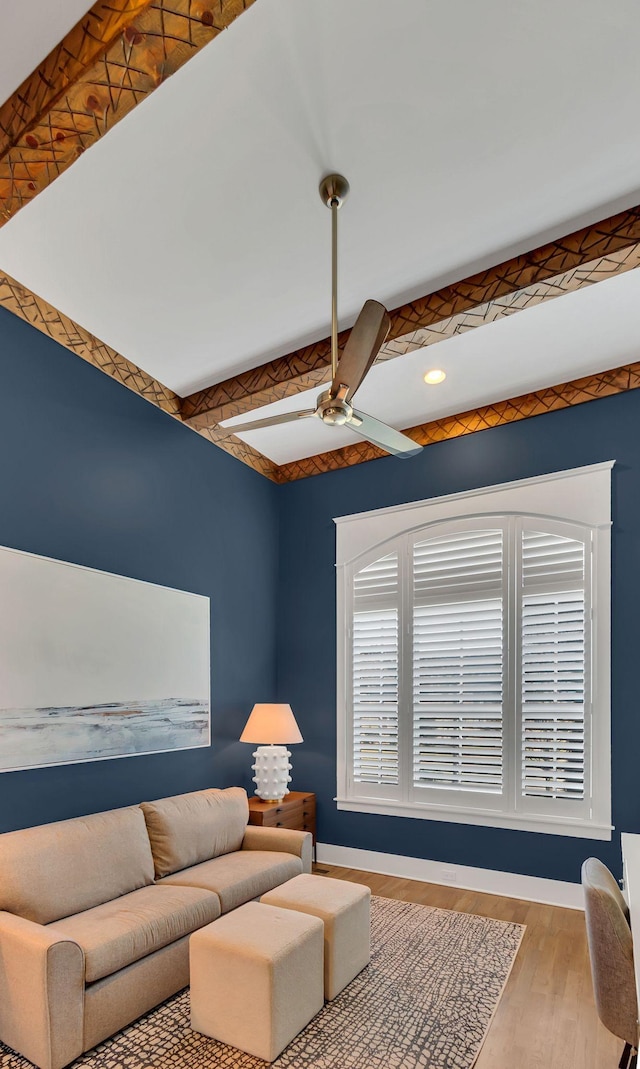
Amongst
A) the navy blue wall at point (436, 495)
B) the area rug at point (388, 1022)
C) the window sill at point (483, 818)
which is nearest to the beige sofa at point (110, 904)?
the area rug at point (388, 1022)

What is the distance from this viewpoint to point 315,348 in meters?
3.69

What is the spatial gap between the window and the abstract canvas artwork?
132 cm

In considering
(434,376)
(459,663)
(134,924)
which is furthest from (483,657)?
(134,924)

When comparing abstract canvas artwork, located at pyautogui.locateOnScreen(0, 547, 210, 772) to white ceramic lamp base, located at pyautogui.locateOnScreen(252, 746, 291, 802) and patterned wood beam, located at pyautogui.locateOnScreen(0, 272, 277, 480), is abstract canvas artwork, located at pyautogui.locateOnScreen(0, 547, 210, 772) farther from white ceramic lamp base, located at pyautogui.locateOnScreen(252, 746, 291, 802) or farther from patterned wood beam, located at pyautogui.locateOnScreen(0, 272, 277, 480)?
patterned wood beam, located at pyautogui.locateOnScreen(0, 272, 277, 480)

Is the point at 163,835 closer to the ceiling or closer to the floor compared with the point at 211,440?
closer to the floor

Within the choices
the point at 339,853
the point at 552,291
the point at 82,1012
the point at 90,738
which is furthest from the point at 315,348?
the point at 339,853

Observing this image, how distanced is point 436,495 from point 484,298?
1.87 m

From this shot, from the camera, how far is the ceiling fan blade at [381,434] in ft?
9.12

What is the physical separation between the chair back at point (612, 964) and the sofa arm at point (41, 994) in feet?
5.92

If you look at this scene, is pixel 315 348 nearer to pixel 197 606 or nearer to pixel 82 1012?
pixel 197 606

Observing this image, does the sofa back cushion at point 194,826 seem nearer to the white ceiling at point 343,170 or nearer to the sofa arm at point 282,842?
the sofa arm at point 282,842

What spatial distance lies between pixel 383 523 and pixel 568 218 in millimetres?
2604

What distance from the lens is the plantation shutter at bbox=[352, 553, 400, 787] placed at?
15.3 ft

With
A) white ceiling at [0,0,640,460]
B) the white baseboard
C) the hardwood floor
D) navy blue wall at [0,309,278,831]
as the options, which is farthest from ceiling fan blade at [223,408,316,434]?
the white baseboard
